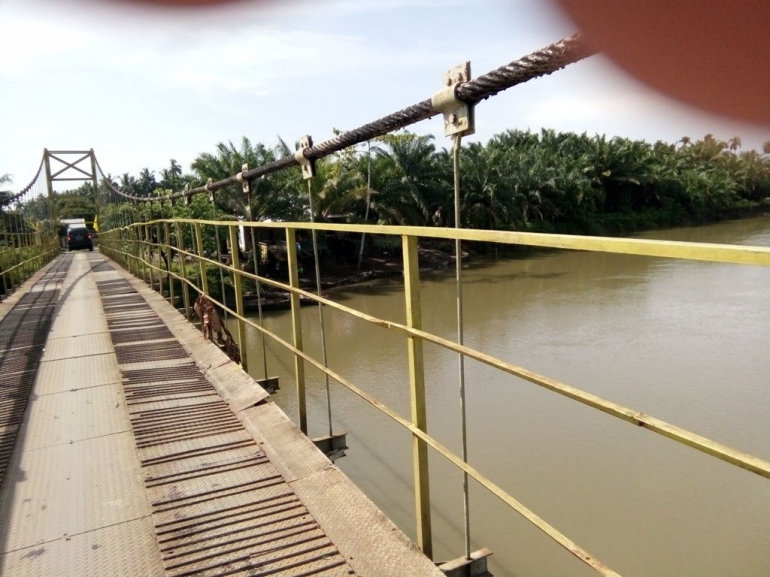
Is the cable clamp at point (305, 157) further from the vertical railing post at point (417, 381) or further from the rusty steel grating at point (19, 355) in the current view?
the rusty steel grating at point (19, 355)

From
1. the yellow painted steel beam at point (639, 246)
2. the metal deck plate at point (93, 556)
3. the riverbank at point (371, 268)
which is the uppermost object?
the yellow painted steel beam at point (639, 246)

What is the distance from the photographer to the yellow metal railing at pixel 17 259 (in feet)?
30.8

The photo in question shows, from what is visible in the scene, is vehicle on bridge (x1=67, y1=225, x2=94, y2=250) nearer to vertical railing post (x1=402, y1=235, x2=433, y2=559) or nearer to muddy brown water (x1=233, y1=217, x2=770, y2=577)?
muddy brown water (x1=233, y1=217, x2=770, y2=577)

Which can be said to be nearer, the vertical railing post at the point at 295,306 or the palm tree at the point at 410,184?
the vertical railing post at the point at 295,306

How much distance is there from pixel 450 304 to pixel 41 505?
40.4 feet

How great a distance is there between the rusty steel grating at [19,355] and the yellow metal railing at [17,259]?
1.57 m

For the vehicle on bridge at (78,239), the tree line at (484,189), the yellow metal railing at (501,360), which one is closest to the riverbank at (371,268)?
the tree line at (484,189)

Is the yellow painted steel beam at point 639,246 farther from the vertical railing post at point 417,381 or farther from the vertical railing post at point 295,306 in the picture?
the vertical railing post at point 295,306

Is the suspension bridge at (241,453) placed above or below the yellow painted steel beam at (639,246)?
below

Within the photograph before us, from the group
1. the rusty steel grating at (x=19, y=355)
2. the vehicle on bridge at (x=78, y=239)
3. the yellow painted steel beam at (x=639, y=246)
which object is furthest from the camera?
the vehicle on bridge at (x=78, y=239)

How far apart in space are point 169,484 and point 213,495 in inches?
8.2

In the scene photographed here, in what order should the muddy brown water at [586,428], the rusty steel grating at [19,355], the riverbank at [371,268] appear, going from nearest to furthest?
the rusty steel grating at [19,355] < the muddy brown water at [586,428] < the riverbank at [371,268]

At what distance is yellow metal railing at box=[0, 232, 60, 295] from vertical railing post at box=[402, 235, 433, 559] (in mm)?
8165

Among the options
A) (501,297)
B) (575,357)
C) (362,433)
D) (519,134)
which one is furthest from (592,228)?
(362,433)
